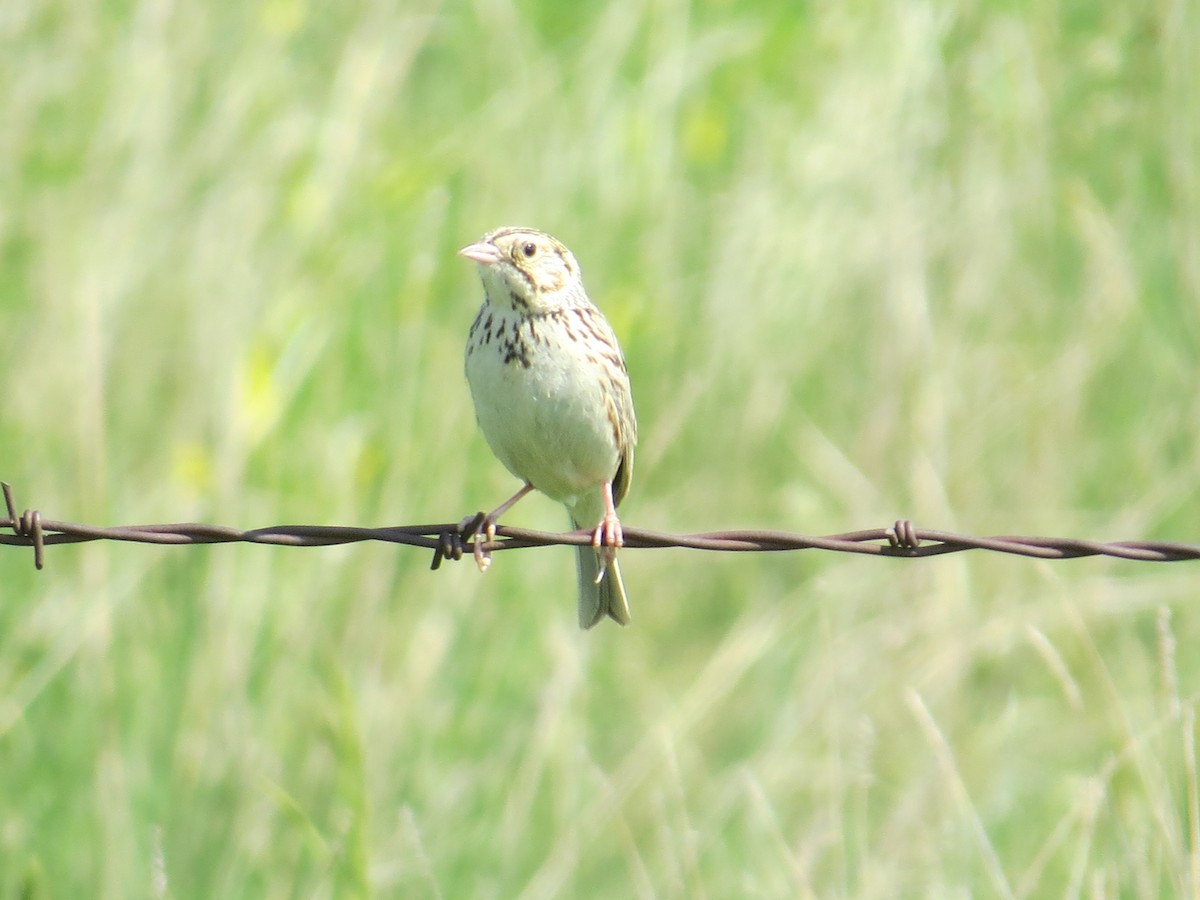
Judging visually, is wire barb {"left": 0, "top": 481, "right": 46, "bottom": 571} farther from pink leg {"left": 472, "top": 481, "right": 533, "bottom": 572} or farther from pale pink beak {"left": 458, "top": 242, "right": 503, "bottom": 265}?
pale pink beak {"left": 458, "top": 242, "right": 503, "bottom": 265}

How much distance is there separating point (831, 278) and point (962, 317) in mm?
622

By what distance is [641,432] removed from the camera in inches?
299

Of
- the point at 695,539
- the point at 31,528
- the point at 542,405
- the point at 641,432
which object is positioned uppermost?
the point at 641,432

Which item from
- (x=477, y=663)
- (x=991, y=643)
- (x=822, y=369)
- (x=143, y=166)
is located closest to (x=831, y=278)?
(x=822, y=369)

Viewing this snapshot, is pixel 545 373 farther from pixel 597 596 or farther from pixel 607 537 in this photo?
pixel 597 596

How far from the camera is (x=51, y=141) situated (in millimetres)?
7230

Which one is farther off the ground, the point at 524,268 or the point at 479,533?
the point at 524,268

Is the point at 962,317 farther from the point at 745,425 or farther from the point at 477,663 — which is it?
the point at 477,663

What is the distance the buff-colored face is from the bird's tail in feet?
2.95

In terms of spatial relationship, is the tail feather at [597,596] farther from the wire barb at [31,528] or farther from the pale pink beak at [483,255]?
the wire barb at [31,528]

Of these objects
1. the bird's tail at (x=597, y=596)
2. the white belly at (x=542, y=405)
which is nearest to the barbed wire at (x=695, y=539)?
the white belly at (x=542, y=405)

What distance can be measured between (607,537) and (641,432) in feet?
9.89

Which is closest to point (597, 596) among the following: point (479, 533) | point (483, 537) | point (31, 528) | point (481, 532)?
point (481, 532)

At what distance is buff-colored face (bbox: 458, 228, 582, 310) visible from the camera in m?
5.35
